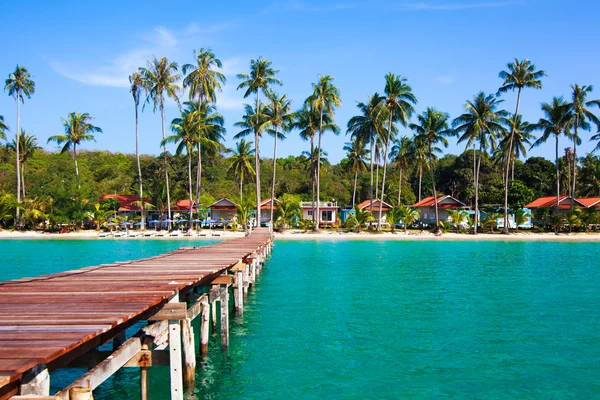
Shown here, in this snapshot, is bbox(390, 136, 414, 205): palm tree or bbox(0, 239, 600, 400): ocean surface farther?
bbox(390, 136, 414, 205): palm tree

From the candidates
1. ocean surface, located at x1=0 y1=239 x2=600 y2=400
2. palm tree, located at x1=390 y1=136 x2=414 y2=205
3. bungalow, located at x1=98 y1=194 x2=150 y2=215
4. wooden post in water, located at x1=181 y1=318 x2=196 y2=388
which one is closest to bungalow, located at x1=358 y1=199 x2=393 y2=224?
palm tree, located at x1=390 y1=136 x2=414 y2=205

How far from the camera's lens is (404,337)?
1287cm

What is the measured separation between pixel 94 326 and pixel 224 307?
629 centimetres

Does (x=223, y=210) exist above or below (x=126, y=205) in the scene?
below

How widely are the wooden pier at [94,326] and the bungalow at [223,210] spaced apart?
4574 cm

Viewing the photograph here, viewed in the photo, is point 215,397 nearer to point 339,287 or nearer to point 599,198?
point 339,287

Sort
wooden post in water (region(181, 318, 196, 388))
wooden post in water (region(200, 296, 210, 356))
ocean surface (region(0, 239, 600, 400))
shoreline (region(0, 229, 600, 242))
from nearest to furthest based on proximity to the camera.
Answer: wooden post in water (region(181, 318, 196, 388))
ocean surface (region(0, 239, 600, 400))
wooden post in water (region(200, 296, 210, 356))
shoreline (region(0, 229, 600, 242))

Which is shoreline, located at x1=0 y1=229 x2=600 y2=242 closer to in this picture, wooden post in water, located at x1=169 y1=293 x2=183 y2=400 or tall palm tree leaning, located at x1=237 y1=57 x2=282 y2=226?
tall palm tree leaning, located at x1=237 y1=57 x2=282 y2=226

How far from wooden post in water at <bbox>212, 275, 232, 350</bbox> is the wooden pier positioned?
24 mm

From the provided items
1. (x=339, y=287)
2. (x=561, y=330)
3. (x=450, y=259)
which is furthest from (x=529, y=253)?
→ (x=561, y=330)

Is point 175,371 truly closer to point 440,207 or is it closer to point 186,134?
point 186,134

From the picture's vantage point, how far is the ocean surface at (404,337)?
9617 millimetres

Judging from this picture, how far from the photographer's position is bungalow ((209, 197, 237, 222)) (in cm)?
5797

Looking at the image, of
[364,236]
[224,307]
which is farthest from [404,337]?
[364,236]
